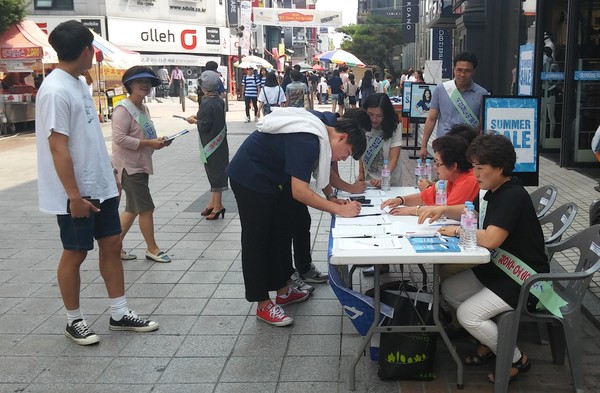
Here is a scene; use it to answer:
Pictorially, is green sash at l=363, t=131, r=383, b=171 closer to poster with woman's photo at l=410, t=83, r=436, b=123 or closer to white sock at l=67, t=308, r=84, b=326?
white sock at l=67, t=308, r=84, b=326

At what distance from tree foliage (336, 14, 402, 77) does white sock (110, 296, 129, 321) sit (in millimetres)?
46852

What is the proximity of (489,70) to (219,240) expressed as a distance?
859cm

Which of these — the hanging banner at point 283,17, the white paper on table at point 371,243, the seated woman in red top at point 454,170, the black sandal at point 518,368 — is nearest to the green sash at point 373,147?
the seated woman in red top at point 454,170

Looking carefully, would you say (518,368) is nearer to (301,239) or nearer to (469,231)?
(469,231)

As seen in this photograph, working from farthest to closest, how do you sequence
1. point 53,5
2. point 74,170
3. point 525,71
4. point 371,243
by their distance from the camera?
point 53,5, point 525,71, point 74,170, point 371,243

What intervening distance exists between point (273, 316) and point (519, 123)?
255cm

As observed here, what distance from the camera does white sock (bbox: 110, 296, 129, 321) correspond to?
13.8 feet

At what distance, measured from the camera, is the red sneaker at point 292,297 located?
184 inches

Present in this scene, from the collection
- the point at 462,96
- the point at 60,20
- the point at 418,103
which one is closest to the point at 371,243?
the point at 462,96

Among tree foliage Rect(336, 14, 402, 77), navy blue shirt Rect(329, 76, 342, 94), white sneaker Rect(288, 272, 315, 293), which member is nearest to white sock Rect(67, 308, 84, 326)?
white sneaker Rect(288, 272, 315, 293)

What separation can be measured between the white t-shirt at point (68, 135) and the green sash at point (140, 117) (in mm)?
1463

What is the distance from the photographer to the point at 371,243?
11.0 ft

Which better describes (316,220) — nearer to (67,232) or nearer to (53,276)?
(53,276)

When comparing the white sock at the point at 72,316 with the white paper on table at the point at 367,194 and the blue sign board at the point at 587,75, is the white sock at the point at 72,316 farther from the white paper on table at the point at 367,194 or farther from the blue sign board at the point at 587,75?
the blue sign board at the point at 587,75
